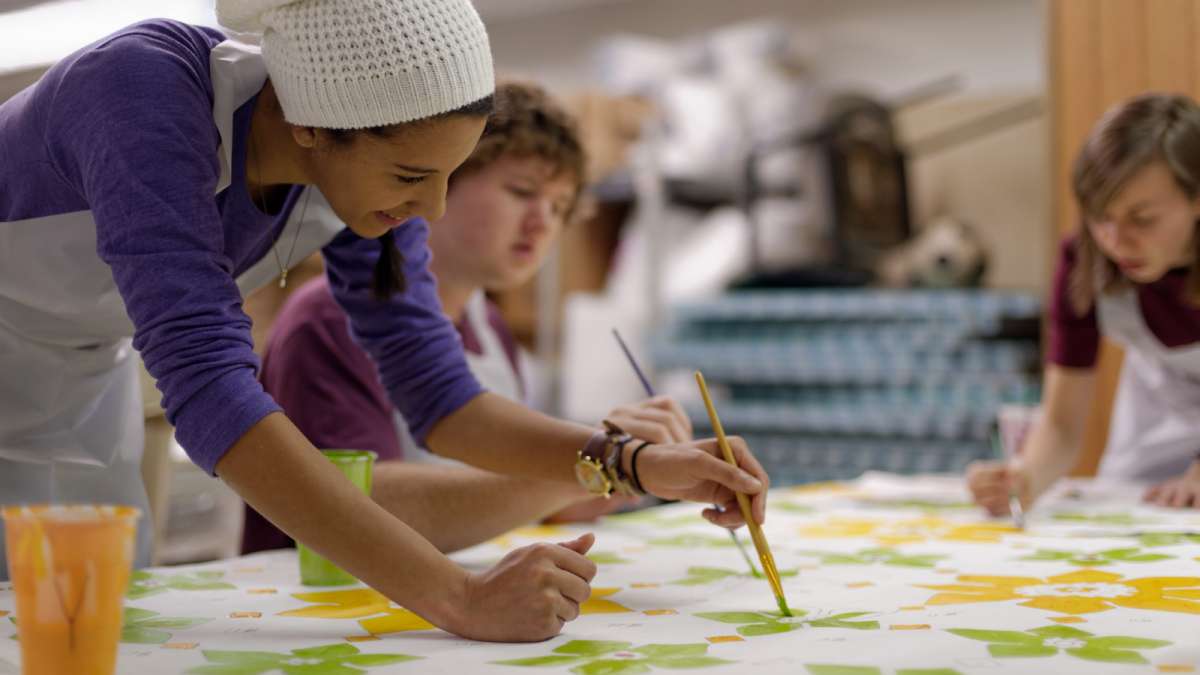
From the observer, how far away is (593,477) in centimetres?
110

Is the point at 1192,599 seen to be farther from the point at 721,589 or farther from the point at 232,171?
the point at 232,171

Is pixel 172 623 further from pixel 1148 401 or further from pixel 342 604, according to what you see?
pixel 1148 401

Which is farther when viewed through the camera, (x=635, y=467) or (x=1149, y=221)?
(x=1149, y=221)

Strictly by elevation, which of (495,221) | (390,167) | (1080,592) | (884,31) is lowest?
(1080,592)

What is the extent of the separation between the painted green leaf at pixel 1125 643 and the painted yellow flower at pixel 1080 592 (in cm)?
9

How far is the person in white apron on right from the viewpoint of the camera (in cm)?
149

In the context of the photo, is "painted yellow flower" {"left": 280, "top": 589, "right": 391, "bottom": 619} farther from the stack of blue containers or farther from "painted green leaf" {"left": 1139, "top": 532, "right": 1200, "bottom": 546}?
the stack of blue containers

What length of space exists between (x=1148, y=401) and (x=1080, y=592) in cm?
105

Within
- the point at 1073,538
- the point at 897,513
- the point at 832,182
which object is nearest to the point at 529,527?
the point at 897,513

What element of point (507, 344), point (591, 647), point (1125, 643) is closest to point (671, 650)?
point (591, 647)

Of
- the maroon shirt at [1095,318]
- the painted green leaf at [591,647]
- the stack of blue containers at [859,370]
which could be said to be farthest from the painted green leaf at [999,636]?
the stack of blue containers at [859,370]

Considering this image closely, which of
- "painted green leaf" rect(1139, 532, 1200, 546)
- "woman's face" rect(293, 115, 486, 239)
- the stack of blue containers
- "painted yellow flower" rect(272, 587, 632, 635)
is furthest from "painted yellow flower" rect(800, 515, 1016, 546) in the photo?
the stack of blue containers

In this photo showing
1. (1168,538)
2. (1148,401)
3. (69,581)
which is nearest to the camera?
(69,581)

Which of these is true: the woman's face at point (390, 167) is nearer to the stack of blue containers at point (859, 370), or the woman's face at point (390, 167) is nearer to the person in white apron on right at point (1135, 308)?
the person in white apron on right at point (1135, 308)
